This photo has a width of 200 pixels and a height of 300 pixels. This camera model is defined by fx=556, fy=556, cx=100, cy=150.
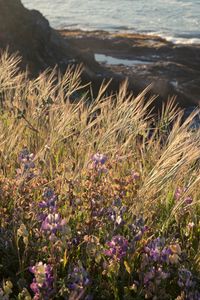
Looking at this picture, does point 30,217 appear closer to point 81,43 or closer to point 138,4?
point 81,43

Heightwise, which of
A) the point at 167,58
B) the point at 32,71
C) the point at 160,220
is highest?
the point at 160,220

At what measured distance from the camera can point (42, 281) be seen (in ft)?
7.60

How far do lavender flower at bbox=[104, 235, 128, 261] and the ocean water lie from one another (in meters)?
23.6

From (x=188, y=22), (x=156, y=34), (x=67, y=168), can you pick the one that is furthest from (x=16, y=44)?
(x=188, y=22)

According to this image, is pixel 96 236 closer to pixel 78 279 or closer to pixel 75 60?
pixel 78 279

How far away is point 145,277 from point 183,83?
17.2 metres

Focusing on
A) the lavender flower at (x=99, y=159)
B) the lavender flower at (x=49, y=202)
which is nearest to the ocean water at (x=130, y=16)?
the lavender flower at (x=99, y=159)

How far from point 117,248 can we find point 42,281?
416 millimetres

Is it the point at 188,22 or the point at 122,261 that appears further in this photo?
the point at 188,22

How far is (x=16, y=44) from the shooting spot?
13438mm

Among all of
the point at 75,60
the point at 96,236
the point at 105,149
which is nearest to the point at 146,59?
the point at 75,60

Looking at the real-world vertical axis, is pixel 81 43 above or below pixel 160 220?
below

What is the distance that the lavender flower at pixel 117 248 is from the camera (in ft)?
8.41

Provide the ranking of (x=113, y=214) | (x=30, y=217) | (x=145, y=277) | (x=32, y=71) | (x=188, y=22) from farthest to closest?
(x=188, y=22), (x=32, y=71), (x=30, y=217), (x=113, y=214), (x=145, y=277)
